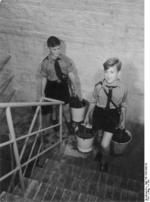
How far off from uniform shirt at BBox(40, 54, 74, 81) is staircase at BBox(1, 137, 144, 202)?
1.16m

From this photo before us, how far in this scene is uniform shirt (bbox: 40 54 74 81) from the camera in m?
4.30

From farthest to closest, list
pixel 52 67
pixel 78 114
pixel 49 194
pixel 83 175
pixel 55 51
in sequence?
pixel 78 114 → pixel 52 67 → pixel 55 51 → pixel 83 175 → pixel 49 194

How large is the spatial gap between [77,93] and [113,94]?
1.58 m

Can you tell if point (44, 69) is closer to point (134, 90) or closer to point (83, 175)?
point (134, 90)

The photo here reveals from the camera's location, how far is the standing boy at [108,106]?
3.52 meters

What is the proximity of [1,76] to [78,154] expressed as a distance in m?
2.11

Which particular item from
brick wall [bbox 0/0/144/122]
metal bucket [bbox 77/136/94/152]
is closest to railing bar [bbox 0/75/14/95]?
brick wall [bbox 0/0/144/122]

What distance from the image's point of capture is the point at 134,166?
4.17 meters

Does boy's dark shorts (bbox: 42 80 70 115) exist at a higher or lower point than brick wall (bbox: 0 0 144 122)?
lower

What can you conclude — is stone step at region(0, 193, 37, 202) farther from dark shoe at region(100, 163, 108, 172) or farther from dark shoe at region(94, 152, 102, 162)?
dark shoe at region(94, 152, 102, 162)

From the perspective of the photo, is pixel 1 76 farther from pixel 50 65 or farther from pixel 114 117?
pixel 114 117

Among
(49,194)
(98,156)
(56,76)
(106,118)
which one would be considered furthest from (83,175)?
(56,76)

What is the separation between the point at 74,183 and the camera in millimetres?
3695

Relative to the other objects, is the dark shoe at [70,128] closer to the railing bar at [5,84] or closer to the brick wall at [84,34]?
the brick wall at [84,34]
